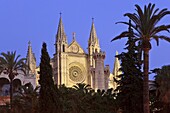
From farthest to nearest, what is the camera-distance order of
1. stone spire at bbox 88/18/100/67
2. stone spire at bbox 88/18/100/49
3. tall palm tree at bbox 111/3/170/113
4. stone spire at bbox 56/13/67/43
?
stone spire at bbox 88/18/100/49 → stone spire at bbox 88/18/100/67 → stone spire at bbox 56/13/67/43 → tall palm tree at bbox 111/3/170/113

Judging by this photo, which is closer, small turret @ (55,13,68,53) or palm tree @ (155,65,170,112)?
palm tree @ (155,65,170,112)

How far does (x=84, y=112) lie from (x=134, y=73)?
6983mm

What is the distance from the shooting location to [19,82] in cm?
6394

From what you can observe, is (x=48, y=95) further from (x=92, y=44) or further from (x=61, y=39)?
(x=92, y=44)

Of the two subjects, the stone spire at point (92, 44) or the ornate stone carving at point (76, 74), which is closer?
the ornate stone carving at point (76, 74)

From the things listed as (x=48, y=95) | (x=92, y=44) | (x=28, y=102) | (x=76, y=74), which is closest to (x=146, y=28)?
(x=48, y=95)

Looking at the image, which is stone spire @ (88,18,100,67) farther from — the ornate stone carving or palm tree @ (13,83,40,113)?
palm tree @ (13,83,40,113)

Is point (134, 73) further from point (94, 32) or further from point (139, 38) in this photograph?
point (94, 32)

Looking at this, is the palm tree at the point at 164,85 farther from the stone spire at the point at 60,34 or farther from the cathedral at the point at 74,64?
the stone spire at the point at 60,34

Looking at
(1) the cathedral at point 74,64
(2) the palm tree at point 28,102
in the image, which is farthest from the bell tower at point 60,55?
(2) the palm tree at point 28,102

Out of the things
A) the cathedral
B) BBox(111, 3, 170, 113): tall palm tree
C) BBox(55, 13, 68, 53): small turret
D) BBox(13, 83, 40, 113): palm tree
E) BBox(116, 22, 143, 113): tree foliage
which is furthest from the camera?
BBox(55, 13, 68, 53): small turret

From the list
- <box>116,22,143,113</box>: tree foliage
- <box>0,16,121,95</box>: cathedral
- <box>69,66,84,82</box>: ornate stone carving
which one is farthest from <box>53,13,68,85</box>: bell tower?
<box>116,22,143,113</box>: tree foliage

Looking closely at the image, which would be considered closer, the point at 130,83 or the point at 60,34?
the point at 130,83

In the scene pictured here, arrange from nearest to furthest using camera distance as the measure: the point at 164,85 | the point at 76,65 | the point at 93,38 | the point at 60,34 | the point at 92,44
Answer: the point at 164,85
the point at 76,65
the point at 60,34
the point at 92,44
the point at 93,38
